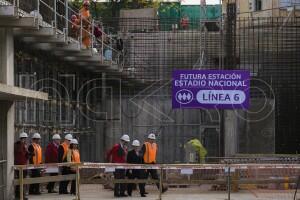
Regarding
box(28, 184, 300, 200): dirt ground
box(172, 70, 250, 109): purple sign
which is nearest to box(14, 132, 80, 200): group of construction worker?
box(28, 184, 300, 200): dirt ground

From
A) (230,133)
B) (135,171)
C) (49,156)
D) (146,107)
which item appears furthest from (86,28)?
(230,133)

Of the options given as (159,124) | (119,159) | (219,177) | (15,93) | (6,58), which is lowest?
(219,177)

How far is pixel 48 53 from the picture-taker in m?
21.4

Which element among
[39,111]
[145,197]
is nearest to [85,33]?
[39,111]

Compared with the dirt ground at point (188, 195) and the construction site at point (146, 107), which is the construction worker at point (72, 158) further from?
the dirt ground at point (188, 195)

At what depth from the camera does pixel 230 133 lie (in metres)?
24.1

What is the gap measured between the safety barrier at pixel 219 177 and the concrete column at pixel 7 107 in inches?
43.1

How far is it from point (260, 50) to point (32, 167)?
13.7 meters

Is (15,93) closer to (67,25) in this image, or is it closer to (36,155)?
(36,155)

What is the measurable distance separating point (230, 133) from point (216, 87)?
78.0 inches

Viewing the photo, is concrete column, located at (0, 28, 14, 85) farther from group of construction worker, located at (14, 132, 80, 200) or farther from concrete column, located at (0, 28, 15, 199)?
group of construction worker, located at (14, 132, 80, 200)

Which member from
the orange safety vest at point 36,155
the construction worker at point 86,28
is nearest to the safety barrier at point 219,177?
the orange safety vest at point 36,155

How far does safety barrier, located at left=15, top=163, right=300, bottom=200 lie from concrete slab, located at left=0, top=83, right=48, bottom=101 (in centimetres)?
224

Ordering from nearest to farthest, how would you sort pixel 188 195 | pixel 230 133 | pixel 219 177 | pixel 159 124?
1. pixel 188 195
2. pixel 219 177
3. pixel 230 133
4. pixel 159 124
